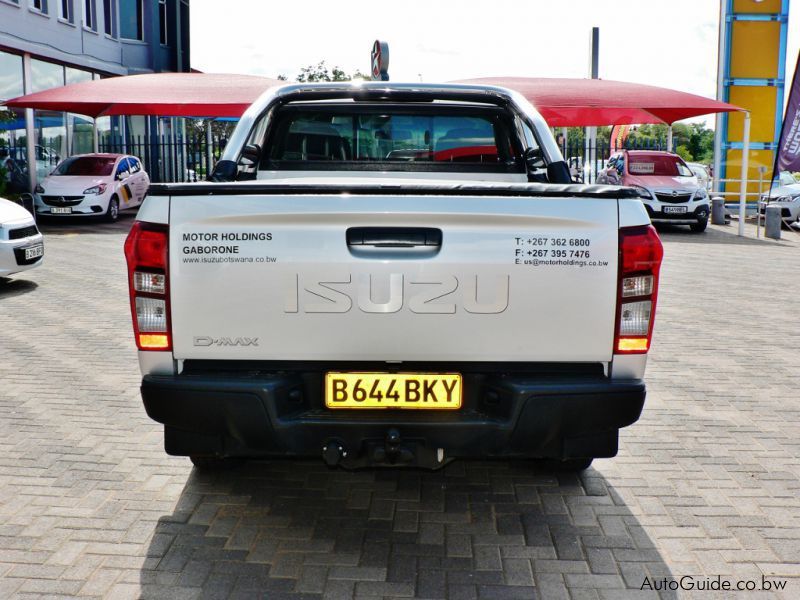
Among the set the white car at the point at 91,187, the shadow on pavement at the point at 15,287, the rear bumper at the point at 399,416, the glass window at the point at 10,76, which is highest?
the glass window at the point at 10,76

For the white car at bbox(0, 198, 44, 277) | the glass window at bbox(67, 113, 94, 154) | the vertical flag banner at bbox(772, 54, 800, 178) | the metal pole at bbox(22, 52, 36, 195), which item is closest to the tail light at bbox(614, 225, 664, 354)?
the white car at bbox(0, 198, 44, 277)

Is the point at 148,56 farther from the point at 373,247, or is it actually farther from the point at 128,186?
the point at 373,247

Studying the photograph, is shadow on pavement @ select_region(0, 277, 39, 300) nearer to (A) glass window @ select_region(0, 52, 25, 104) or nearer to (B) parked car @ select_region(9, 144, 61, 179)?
(A) glass window @ select_region(0, 52, 25, 104)

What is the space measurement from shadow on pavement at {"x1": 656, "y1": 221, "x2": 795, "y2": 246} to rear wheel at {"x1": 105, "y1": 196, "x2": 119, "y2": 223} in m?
12.2

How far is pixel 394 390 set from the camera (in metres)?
3.23

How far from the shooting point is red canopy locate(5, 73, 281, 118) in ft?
61.2

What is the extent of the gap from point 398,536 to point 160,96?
17028 mm

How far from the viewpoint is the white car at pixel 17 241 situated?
9.72 metres

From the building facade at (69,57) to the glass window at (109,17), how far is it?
3cm

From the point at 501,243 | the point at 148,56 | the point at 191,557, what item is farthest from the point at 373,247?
the point at 148,56

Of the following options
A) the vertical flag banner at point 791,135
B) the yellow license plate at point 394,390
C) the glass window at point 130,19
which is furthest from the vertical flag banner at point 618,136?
the yellow license plate at point 394,390

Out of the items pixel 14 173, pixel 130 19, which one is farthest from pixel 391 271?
pixel 130 19

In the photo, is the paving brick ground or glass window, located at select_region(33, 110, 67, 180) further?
glass window, located at select_region(33, 110, 67, 180)

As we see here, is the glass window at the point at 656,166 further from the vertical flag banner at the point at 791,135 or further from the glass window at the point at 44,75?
the glass window at the point at 44,75
